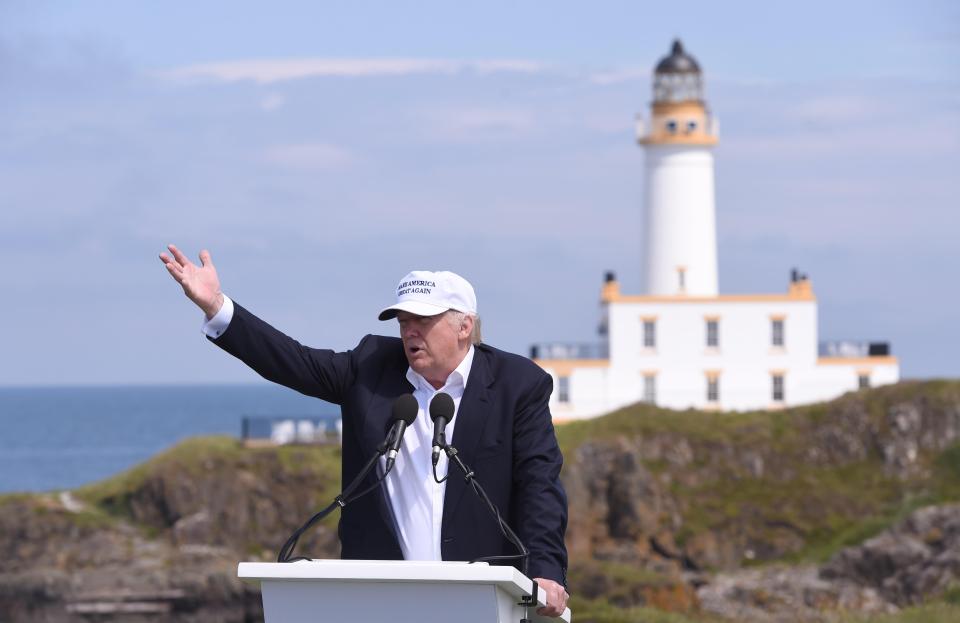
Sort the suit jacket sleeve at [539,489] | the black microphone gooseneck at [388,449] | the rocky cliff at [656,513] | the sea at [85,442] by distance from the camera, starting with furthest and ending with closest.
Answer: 1. the sea at [85,442]
2. the rocky cliff at [656,513]
3. the suit jacket sleeve at [539,489]
4. the black microphone gooseneck at [388,449]

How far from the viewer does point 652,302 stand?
5238 cm

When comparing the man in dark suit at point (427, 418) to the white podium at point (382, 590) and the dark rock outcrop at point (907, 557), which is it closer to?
the white podium at point (382, 590)

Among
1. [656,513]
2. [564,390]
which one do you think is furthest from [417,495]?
[564,390]

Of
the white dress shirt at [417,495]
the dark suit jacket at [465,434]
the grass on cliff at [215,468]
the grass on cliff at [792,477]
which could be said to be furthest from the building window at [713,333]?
the white dress shirt at [417,495]

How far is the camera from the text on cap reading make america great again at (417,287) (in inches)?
240

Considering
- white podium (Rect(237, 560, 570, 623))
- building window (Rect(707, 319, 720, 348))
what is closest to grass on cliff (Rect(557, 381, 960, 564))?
building window (Rect(707, 319, 720, 348))

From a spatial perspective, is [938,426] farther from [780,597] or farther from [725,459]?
[780,597]

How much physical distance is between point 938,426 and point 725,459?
19.7 ft

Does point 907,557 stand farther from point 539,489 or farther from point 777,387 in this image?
point 539,489

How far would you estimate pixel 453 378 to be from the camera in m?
6.37

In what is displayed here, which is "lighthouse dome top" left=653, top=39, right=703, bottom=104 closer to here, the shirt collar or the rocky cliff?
the rocky cliff

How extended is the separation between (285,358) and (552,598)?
4.53 ft

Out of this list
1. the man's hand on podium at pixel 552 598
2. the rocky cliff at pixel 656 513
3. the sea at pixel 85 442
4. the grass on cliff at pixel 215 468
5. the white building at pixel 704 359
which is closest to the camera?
the man's hand on podium at pixel 552 598

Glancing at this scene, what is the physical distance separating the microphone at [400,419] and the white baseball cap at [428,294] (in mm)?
319
